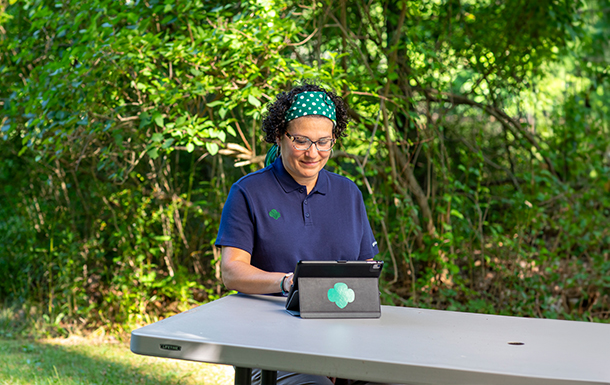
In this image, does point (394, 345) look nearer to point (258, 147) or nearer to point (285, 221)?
point (285, 221)

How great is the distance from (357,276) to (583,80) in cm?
528

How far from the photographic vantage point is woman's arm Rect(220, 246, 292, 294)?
77.7 inches

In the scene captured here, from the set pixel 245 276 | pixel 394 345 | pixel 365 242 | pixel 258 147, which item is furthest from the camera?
pixel 258 147

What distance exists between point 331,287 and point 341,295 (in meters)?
0.04

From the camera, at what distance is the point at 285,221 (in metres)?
2.20

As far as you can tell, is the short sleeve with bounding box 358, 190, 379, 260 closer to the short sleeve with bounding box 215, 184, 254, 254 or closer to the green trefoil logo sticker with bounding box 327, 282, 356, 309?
the short sleeve with bounding box 215, 184, 254, 254

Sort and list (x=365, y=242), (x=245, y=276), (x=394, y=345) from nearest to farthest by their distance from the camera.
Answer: (x=394, y=345) → (x=245, y=276) → (x=365, y=242)

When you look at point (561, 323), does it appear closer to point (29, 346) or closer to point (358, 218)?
point (358, 218)

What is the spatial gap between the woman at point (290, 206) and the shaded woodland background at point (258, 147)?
1.10 metres

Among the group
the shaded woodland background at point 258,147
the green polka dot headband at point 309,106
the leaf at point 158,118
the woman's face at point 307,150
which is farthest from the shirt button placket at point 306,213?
the leaf at point 158,118

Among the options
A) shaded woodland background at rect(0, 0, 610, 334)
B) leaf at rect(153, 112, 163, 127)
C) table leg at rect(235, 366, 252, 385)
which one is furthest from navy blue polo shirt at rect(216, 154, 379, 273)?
leaf at rect(153, 112, 163, 127)

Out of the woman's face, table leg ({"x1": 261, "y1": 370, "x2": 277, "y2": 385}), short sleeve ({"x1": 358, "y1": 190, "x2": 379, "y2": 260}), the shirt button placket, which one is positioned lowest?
table leg ({"x1": 261, "y1": 370, "x2": 277, "y2": 385})

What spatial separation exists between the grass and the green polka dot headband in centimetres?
207

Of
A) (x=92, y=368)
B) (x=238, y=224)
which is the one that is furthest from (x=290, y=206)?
(x=92, y=368)
